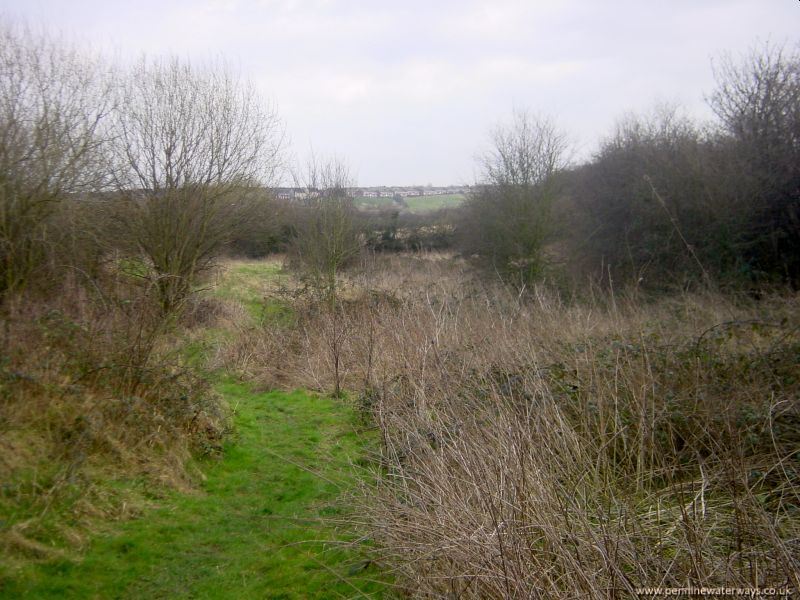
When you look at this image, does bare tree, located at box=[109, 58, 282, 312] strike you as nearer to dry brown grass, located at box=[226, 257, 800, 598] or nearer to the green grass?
dry brown grass, located at box=[226, 257, 800, 598]

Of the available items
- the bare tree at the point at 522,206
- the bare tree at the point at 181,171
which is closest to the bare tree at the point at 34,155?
the bare tree at the point at 181,171

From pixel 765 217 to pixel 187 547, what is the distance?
16.9 m

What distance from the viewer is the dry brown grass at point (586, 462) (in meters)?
2.50

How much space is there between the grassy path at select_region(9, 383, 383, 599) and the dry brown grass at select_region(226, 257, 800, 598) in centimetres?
53

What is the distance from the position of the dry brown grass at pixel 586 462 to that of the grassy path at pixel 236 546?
53cm

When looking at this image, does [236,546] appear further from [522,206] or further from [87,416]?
[522,206]

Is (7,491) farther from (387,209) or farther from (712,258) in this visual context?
(387,209)

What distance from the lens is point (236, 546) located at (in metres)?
4.50

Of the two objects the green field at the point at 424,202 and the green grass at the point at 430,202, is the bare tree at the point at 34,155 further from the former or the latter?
the green grass at the point at 430,202

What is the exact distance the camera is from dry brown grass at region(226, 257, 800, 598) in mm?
2496

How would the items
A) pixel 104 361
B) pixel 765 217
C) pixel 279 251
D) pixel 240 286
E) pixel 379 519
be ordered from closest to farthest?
pixel 379 519 → pixel 104 361 → pixel 765 217 → pixel 240 286 → pixel 279 251

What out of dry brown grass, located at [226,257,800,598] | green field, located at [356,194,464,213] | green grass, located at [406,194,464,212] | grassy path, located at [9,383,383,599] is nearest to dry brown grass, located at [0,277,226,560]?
grassy path, located at [9,383,383,599]

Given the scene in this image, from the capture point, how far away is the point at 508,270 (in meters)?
20.7

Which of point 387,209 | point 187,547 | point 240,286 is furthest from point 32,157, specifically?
point 387,209
